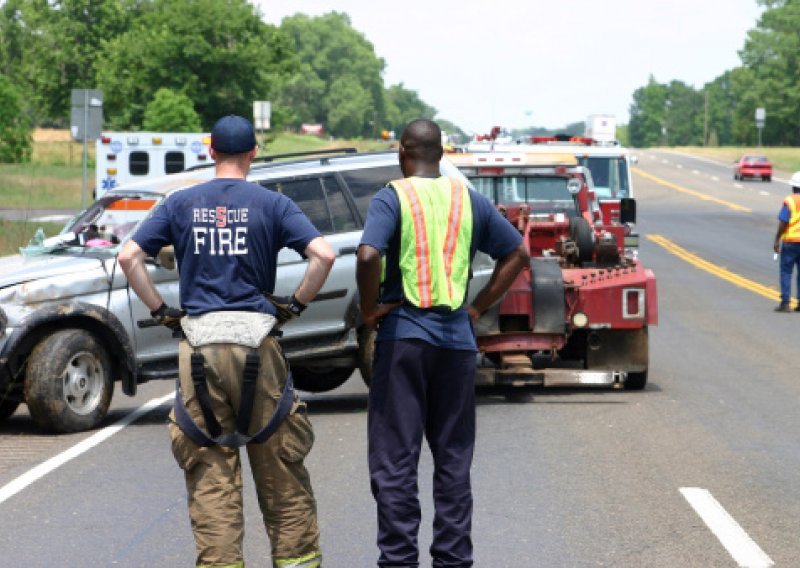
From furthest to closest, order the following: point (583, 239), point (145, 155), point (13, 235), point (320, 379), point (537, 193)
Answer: point (145, 155), point (13, 235), point (537, 193), point (583, 239), point (320, 379)

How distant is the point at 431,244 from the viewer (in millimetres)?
6012

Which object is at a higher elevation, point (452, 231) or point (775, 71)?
point (775, 71)

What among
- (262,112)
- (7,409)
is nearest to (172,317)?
(7,409)

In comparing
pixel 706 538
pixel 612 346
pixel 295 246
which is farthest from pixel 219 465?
pixel 612 346

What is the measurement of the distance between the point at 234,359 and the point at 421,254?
0.82 metres

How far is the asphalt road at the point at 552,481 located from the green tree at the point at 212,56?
65027 millimetres

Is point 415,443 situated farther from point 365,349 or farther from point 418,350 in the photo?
point 365,349

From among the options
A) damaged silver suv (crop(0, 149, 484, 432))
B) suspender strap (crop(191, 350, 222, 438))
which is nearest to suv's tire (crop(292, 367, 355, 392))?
damaged silver suv (crop(0, 149, 484, 432))

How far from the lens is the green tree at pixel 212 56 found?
78.6 meters

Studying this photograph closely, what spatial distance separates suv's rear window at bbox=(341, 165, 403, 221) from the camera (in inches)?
480

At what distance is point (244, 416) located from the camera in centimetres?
585

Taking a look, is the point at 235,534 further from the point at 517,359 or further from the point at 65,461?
the point at 517,359

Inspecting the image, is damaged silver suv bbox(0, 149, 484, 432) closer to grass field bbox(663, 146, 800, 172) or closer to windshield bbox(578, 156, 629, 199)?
windshield bbox(578, 156, 629, 199)

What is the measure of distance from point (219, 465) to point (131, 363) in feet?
18.1
